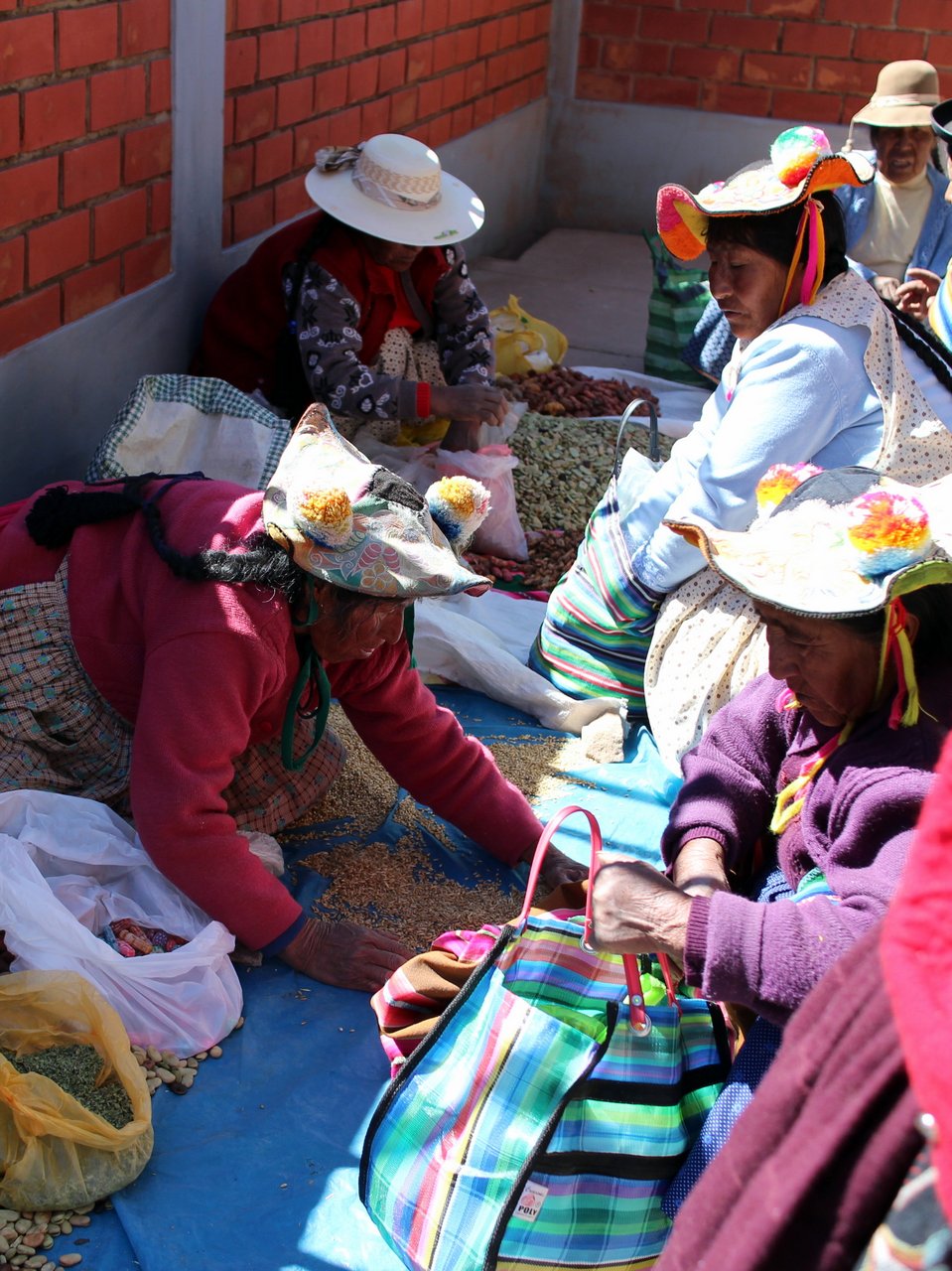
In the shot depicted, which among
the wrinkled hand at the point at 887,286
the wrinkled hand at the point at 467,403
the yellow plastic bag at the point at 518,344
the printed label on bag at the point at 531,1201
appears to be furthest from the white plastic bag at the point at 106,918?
the wrinkled hand at the point at 887,286

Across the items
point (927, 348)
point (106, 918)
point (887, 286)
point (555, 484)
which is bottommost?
point (555, 484)

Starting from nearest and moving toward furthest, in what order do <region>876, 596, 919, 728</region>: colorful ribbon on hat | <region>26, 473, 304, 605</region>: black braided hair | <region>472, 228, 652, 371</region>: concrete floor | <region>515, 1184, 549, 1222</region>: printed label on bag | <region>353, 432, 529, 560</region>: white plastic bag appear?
<region>515, 1184, 549, 1222</region>: printed label on bag < <region>876, 596, 919, 728</region>: colorful ribbon on hat < <region>26, 473, 304, 605</region>: black braided hair < <region>353, 432, 529, 560</region>: white plastic bag < <region>472, 228, 652, 371</region>: concrete floor

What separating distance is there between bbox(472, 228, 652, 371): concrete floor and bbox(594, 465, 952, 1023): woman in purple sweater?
4.73m

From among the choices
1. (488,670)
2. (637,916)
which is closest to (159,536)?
(637,916)

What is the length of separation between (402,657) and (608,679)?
3.32 ft

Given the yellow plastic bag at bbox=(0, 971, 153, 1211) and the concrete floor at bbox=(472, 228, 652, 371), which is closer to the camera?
the yellow plastic bag at bbox=(0, 971, 153, 1211)

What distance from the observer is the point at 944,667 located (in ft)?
6.59

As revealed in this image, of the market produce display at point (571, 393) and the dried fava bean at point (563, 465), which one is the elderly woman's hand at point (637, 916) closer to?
the dried fava bean at point (563, 465)

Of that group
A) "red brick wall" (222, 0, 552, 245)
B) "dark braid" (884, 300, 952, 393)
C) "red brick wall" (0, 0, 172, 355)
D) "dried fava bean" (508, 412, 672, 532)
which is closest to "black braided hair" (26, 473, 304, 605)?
"red brick wall" (0, 0, 172, 355)

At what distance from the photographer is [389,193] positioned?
4.41 metres

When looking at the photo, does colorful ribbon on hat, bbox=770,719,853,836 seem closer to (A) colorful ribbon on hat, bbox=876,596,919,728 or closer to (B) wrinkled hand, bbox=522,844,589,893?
(A) colorful ribbon on hat, bbox=876,596,919,728

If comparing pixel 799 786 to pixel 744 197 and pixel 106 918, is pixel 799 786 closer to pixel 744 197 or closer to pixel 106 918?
pixel 106 918

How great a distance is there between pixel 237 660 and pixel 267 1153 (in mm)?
822

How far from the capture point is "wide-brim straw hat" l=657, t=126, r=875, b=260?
3.12 m
